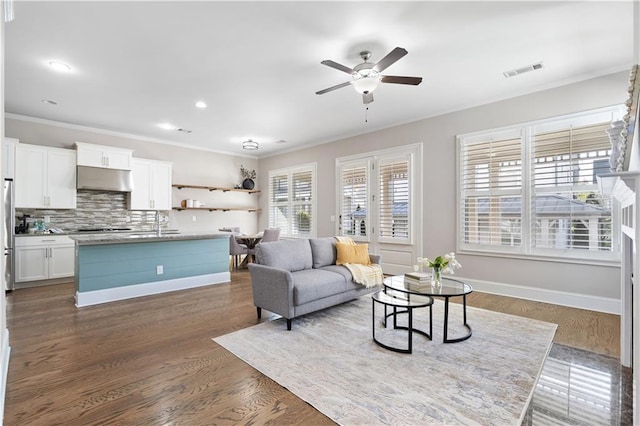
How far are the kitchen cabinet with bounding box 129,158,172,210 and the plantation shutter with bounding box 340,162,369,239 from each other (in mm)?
3776

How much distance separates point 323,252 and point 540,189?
304cm

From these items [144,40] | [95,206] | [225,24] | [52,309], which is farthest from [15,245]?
[225,24]

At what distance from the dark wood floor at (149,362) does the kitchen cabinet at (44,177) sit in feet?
5.80

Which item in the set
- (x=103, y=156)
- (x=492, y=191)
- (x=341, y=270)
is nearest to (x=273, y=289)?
(x=341, y=270)

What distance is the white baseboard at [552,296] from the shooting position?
12.0 feet

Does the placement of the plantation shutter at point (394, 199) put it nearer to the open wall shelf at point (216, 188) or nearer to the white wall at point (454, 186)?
the white wall at point (454, 186)

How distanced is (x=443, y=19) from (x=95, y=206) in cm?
657

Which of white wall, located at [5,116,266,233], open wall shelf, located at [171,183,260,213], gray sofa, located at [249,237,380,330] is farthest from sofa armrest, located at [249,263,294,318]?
white wall, located at [5,116,266,233]

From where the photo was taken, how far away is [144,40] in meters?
3.02

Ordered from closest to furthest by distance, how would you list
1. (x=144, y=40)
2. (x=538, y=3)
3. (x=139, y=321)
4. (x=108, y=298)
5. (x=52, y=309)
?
(x=538, y=3) < (x=144, y=40) < (x=139, y=321) < (x=52, y=309) < (x=108, y=298)

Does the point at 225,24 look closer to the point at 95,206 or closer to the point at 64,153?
the point at 64,153

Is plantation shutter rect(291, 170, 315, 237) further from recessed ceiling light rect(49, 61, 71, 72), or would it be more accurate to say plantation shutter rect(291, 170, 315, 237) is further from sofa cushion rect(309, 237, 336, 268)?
recessed ceiling light rect(49, 61, 71, 72)

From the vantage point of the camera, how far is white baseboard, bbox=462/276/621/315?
366cm

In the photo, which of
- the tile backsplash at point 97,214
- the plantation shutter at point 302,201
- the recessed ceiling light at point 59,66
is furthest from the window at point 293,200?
the recessed ceiling light at point 59,66
